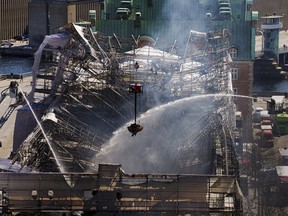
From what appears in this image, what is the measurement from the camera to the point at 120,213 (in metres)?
21.0

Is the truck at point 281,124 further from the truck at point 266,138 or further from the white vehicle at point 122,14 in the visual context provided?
the white vehicle at point 122,14

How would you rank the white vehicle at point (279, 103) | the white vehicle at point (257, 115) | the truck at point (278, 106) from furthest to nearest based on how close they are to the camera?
the white vehicle at point (279, 103)
the truck at point (278, 106)
the white vehicle at point (257, 115)

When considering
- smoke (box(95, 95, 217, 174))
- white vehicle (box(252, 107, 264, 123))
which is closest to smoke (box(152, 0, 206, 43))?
white vehicle (box(252, 107, 264, 123))

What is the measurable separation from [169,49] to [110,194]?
2175 centimetres

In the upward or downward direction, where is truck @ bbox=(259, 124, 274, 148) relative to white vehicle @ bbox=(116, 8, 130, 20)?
downward

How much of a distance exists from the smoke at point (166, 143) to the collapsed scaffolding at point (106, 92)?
0.38 feet

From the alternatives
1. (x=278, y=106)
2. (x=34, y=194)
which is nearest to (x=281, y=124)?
(x=278, y=106)

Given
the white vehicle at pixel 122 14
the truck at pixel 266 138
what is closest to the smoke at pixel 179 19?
the white vehicle at pixel 122 14

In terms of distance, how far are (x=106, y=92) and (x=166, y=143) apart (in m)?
3.86

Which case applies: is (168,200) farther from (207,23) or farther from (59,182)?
(207,23)

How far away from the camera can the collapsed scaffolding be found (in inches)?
1009

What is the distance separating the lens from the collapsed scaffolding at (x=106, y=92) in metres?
25.6

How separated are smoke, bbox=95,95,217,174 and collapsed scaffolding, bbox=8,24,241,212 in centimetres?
12

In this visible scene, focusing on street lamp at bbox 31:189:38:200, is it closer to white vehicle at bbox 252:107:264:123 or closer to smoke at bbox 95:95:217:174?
smoke at bbox 95:95:217:174
